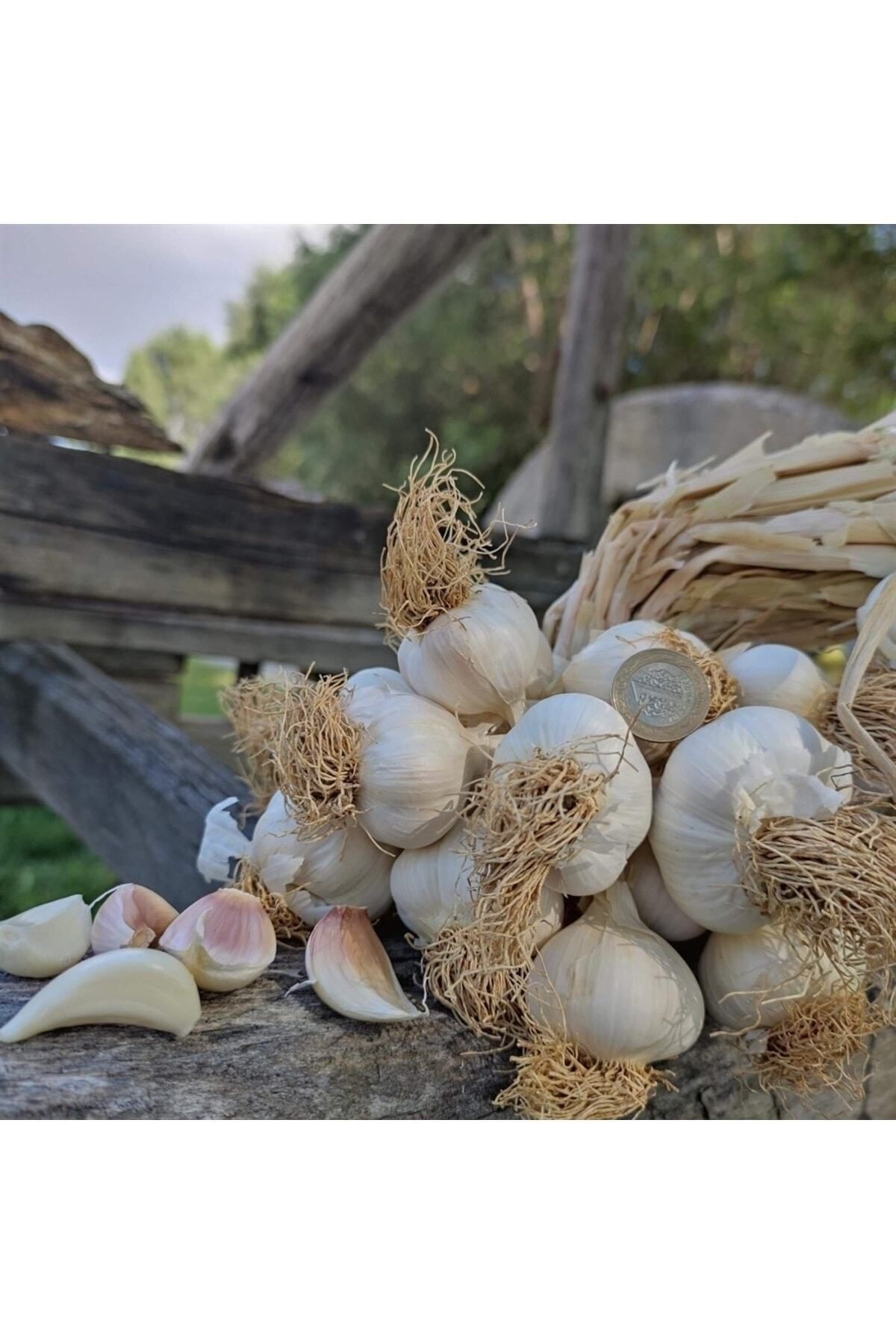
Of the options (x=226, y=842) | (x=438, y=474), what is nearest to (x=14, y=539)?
(x=226, y=842)

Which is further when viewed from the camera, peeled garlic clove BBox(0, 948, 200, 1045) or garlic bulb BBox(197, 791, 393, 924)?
garlic bulb BBox(197, 791, 393, 924)

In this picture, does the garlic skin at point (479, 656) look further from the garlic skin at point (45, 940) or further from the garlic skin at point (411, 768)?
the garlic skin at point (45, 940)

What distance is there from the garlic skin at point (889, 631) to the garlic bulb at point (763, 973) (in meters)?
0.26

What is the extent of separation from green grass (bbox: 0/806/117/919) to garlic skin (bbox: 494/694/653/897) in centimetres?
177

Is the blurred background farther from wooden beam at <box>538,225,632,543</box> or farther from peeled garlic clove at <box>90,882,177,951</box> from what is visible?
peeled garlic clove at <box>90,882,177,951</box>

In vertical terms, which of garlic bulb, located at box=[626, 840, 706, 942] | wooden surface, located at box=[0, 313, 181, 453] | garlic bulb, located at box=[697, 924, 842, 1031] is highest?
wooden surface, located at box=[0, 313, 181, 453]

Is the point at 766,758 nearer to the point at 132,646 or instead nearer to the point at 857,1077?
the point at 857,1077

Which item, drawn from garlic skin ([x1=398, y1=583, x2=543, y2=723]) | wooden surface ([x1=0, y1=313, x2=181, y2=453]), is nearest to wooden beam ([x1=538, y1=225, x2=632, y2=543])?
wooden surface ([x1=0, y1=313, x2=181, y2=453])

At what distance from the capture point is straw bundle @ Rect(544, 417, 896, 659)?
875 millimetres

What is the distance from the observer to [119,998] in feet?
2.03

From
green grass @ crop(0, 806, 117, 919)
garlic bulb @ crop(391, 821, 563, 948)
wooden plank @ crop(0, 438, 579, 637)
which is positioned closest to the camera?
garlic bulb @ crop(391, 821, 563, 948)

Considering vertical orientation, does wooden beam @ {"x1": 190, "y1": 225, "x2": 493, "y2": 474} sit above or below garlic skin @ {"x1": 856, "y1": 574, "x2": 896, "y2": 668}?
above

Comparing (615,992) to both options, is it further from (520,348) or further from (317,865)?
(520,348)

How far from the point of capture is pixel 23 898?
2357mm
